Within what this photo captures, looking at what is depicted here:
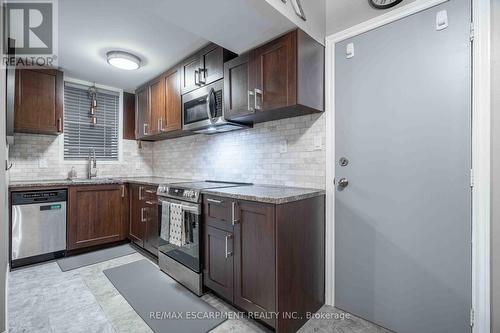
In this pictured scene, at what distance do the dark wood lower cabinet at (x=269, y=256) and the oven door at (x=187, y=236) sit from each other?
89mm

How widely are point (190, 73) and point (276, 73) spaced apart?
1.32 meters

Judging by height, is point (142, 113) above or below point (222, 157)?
above

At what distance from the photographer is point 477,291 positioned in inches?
52.6

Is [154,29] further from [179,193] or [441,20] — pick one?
[441,20]

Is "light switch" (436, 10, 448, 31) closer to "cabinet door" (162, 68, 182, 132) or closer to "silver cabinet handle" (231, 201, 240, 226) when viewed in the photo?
"silver cabinet handle" (231, 201, 240, 226)

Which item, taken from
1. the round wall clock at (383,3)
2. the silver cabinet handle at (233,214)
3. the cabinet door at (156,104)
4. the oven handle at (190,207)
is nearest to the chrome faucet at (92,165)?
the cabinet door at (156,104)

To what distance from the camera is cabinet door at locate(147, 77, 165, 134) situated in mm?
3283

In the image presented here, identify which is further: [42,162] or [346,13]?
[42,162]

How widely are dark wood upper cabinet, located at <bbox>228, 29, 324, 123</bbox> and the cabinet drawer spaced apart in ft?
2.65

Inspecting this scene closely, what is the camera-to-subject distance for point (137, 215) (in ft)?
10.5

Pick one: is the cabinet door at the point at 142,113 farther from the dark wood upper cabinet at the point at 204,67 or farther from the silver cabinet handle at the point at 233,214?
the silver cabinet handle at the point at 233,214

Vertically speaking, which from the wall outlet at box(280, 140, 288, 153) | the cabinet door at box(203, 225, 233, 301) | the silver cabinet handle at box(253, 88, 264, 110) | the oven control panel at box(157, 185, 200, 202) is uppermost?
the silver cabinet handle at box(253, 88, 264, 110)

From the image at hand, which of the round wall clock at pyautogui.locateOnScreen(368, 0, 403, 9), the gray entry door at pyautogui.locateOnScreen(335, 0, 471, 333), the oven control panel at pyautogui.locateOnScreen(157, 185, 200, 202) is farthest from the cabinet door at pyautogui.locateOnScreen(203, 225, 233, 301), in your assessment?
the round wall clock at pyautogui.locateOnScreen(368, 0, 403, 9)

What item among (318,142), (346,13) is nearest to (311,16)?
(346,13)
